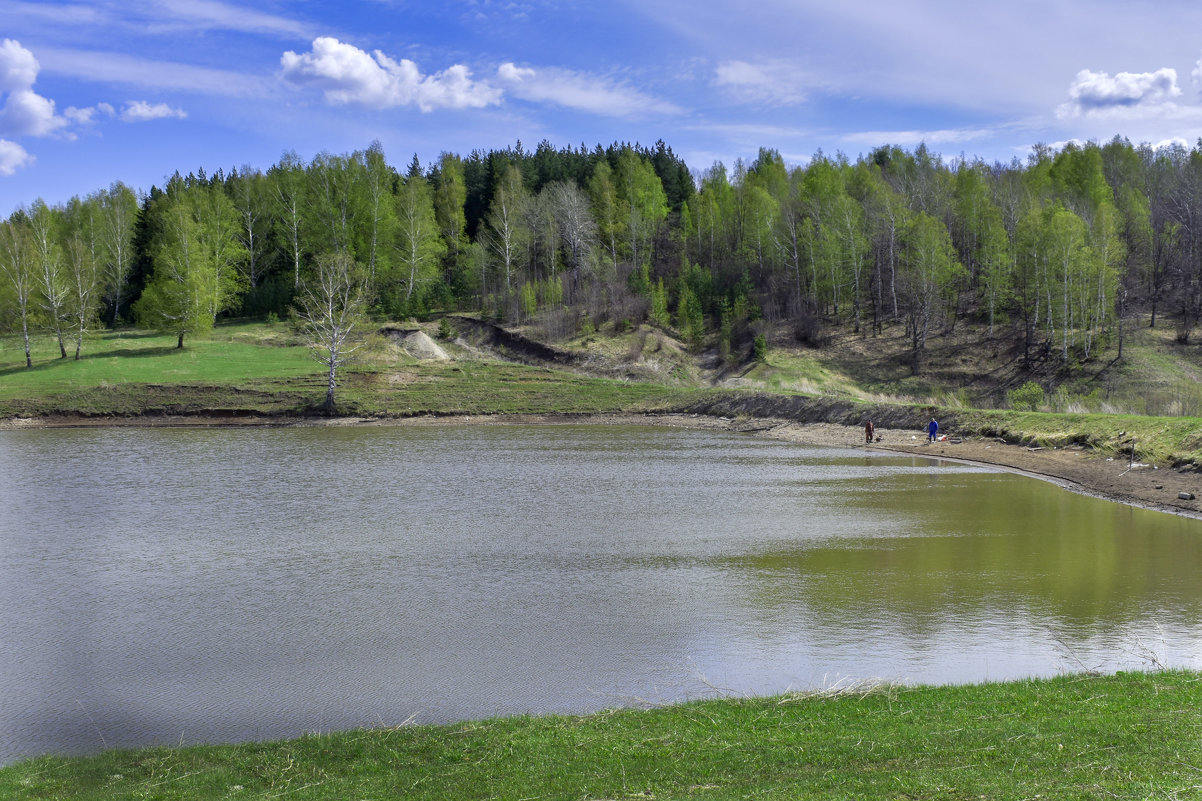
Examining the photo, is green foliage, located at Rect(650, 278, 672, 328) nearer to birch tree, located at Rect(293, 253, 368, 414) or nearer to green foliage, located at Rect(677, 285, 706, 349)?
green foliage, located at Rect(677, 285, 706, 349)

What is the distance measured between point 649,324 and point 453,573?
59740mm

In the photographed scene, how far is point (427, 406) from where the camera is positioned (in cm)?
5750

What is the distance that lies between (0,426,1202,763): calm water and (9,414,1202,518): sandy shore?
4.65ft

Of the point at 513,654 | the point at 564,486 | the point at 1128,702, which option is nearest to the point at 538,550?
the point at 513,654

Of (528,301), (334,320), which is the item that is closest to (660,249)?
(528,301)

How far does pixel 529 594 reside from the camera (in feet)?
52.8

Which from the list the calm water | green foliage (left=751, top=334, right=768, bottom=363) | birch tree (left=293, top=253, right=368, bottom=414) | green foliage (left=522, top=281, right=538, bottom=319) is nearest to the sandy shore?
the calm water

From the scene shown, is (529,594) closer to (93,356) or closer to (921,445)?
(921,445)

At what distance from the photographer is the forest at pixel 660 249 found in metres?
63.4

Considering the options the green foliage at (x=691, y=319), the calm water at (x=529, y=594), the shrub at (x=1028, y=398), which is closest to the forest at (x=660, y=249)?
the green foliage at (x=691, y=319)

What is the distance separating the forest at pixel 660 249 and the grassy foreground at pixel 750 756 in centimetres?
5605

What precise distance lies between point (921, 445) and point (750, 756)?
33817 mm

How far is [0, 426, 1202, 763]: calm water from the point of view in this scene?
1158cm

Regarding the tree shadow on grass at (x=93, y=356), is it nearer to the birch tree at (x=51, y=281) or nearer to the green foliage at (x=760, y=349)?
the birch tree at (x=51, y=281)
